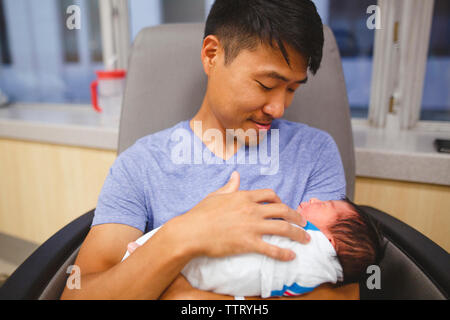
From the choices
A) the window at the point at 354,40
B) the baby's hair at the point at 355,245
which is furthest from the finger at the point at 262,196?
the window at the point at 354,40

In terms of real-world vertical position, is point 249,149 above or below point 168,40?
below

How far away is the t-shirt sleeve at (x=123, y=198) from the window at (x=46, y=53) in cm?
129

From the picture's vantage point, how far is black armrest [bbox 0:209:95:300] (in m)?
0.58

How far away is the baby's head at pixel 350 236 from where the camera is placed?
603 mm

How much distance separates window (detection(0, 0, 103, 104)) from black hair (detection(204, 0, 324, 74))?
4.45 ft

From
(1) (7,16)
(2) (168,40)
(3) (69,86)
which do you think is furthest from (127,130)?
(1) (7,16)

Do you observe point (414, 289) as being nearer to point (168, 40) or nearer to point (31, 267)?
point (31, 267)

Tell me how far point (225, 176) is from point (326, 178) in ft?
0.81

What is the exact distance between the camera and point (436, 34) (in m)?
1.28

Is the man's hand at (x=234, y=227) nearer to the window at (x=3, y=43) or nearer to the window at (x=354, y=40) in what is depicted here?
the window at (x=354, y=40)

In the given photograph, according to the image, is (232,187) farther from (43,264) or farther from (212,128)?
(43,264)

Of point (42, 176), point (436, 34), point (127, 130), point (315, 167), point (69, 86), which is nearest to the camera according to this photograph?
point (315, 167)
